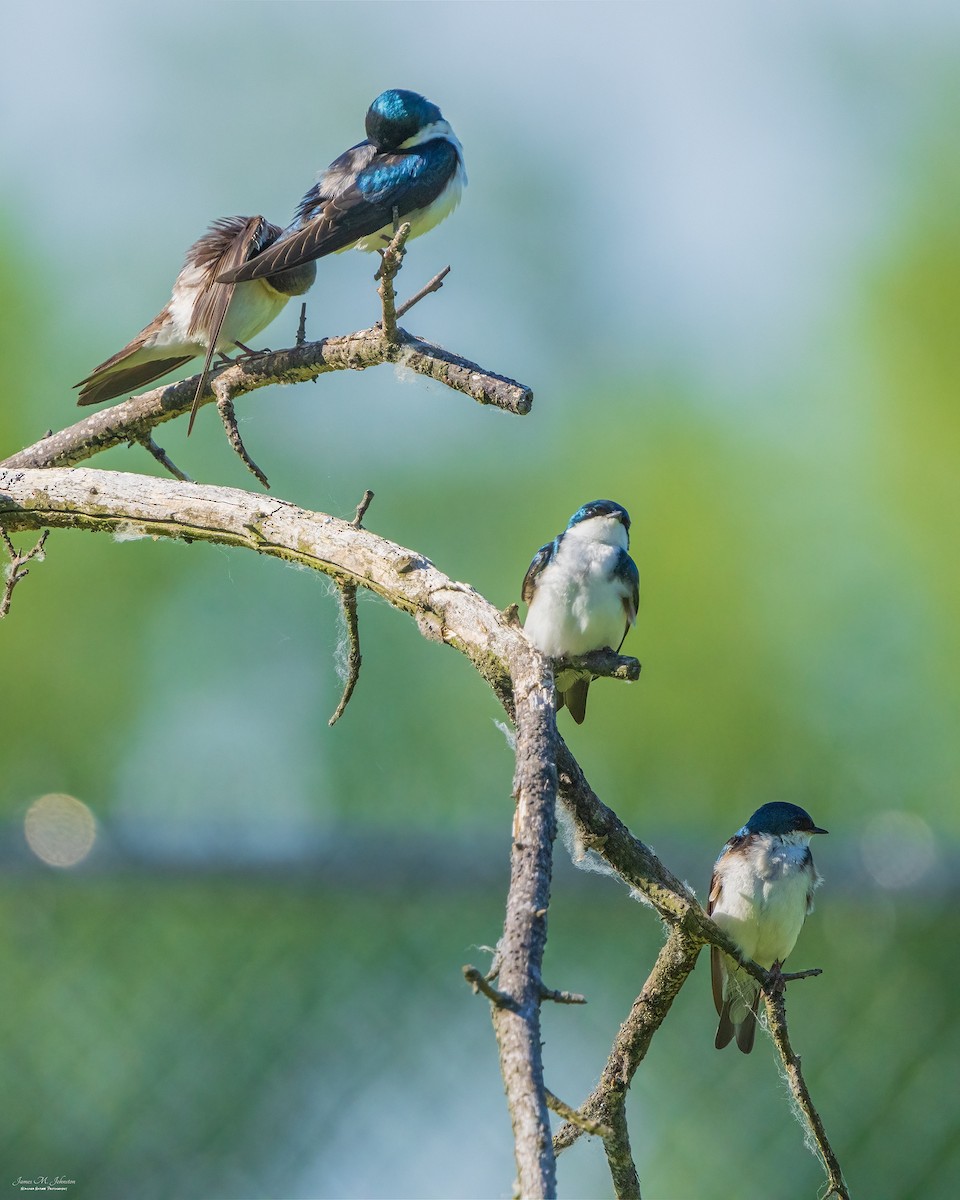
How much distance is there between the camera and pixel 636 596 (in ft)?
14.8

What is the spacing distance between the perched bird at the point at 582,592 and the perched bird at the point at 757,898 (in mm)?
687

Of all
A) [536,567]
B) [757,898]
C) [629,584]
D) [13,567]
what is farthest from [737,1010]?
[13,567]

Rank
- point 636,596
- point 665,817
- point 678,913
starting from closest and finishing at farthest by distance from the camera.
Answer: point 678,913 → point 636,596 → point 665,817

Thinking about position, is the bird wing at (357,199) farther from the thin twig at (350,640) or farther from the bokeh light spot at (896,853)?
the bokeh light spot at (896,853)

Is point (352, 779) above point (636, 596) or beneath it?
above

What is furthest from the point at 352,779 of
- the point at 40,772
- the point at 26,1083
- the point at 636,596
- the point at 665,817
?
the point at 636,596

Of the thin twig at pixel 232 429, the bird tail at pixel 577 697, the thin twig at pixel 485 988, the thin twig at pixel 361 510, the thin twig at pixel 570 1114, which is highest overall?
the bird tail at pixel 577 697

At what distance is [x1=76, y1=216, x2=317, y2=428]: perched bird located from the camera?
480 centimetres

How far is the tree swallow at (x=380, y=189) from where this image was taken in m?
4.60

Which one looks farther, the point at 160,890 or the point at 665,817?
the point at 665,817

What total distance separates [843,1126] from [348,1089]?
82.0 inches

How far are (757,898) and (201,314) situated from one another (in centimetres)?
256

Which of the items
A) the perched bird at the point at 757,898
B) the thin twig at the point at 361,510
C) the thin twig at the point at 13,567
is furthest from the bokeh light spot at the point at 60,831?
the thin twig at the point at 361,510

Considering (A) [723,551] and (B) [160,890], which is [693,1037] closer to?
(B) [160,890]
